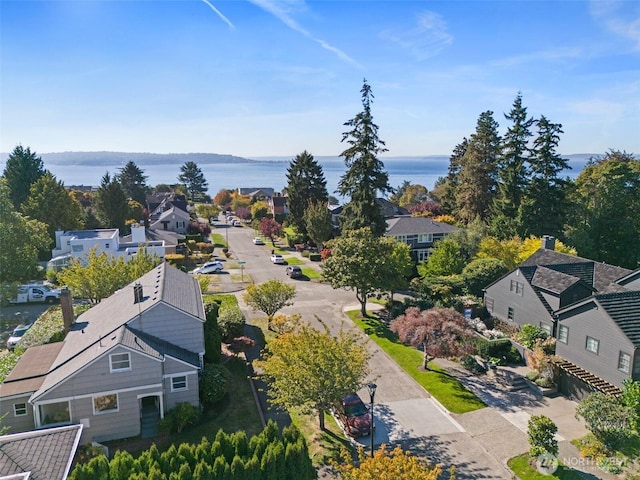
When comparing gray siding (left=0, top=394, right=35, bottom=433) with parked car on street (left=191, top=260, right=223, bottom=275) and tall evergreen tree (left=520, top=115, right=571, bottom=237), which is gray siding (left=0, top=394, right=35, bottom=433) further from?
tall evergreen tree (left=520, top=115, right=571, bottom=237)

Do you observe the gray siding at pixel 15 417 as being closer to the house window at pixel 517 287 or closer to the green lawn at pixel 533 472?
the green lawn at pixel 533 472

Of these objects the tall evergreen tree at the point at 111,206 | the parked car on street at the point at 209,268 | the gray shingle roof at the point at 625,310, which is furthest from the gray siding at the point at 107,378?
the tall evergreen tree at the point at 111,206

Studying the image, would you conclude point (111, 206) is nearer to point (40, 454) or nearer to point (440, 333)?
point (440, 333)

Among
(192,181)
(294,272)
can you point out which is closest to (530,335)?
(294,272)

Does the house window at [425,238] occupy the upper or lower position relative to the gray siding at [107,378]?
upper

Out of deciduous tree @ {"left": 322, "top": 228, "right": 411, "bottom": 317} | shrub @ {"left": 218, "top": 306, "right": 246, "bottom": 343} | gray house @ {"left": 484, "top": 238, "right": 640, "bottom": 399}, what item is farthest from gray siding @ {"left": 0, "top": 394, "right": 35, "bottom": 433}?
gray house @ {"left": 484, "top": 238, "right": 640, "bottom": 399}

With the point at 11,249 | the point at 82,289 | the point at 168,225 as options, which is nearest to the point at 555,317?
the point at 82,289
